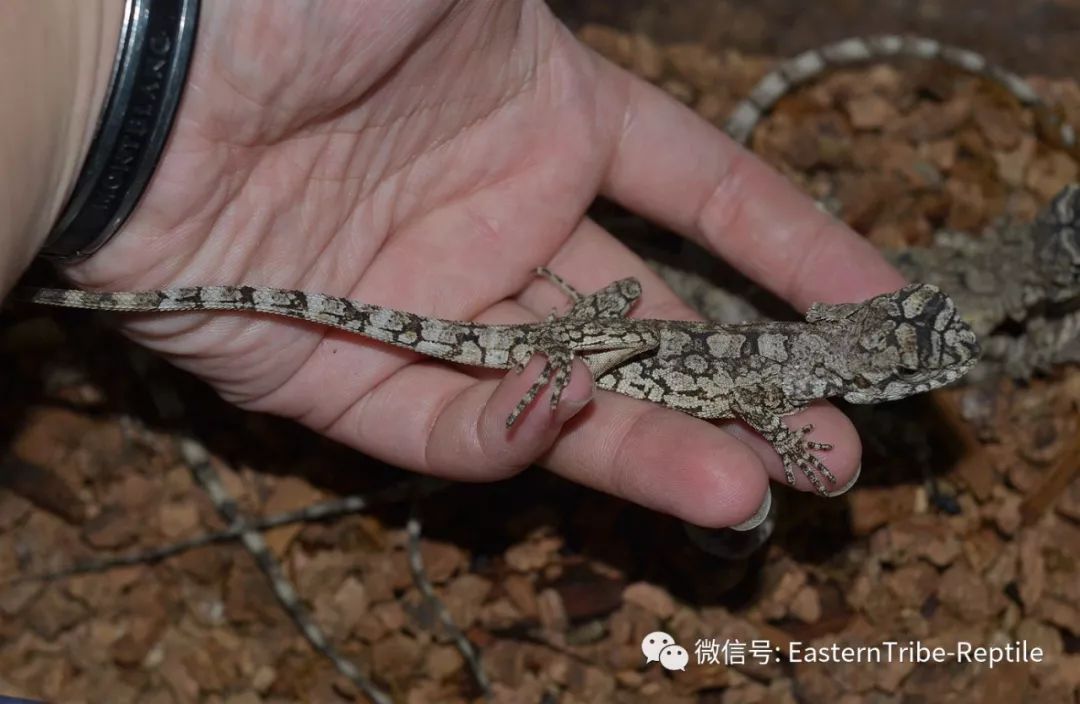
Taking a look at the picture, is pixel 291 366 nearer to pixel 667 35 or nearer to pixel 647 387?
pixel 647 387

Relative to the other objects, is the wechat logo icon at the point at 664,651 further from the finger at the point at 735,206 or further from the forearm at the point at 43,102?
the forearm at the point at 43,102

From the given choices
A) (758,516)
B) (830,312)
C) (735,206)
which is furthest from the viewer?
(735,206)

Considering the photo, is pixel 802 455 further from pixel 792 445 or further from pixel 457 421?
pixel 457 421

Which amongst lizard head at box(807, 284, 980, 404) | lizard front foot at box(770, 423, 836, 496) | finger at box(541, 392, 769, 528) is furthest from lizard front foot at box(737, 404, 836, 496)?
finger at box(541, 392, 769, 528)

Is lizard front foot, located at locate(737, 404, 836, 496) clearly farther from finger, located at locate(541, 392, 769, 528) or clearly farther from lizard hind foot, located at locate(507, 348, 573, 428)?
lizard hind foot, located at locate(507, 348, 573, 428)

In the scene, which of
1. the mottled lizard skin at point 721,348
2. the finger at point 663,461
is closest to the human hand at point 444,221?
the finger at point 663,461

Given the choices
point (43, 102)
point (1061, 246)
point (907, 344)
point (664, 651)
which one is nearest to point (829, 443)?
point (907, 344)

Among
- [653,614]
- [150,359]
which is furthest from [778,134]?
[150,359]
